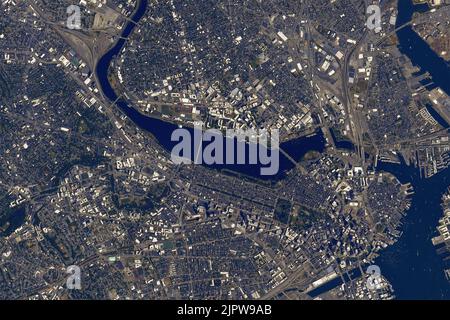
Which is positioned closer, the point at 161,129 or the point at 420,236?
the point at 420,236

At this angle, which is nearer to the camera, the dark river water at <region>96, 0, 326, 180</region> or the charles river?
the charles river

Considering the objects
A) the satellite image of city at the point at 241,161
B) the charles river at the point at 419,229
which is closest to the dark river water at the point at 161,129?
the satellite image of city at the point at 241,161

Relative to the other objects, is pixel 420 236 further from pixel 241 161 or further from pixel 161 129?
pixel 161 129

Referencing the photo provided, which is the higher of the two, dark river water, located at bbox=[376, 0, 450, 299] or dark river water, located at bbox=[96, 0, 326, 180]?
dark river water, located at bbox=[96, 0, 326, 180]

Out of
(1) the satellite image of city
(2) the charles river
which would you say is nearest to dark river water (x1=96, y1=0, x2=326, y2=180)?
(1) the satellite image of city

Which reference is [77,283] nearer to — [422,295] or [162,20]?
[162,20]

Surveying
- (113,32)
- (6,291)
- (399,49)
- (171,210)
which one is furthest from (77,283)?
(399,49)

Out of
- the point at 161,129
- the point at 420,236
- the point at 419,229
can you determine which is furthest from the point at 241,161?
the point at 420,236

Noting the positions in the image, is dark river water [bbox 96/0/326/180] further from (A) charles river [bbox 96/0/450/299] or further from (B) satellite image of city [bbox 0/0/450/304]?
(A) charles river [bbox 96/0/450/299]

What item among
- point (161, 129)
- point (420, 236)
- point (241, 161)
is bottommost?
point (420, 236)
